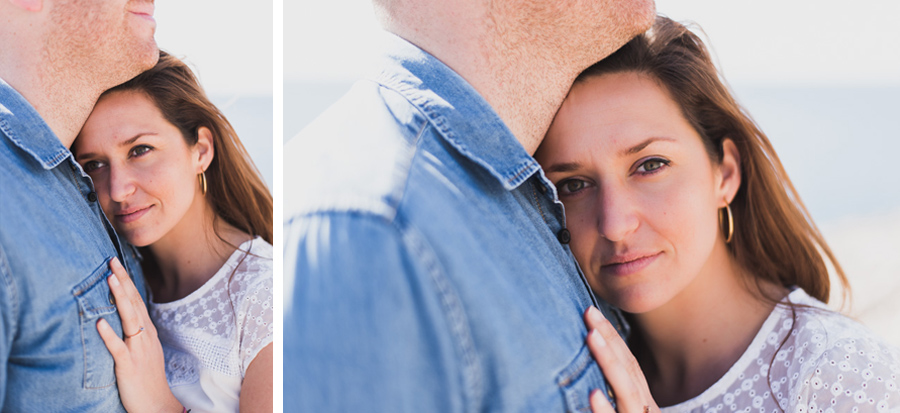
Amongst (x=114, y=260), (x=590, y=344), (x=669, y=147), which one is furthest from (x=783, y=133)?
(x=114, y=260)

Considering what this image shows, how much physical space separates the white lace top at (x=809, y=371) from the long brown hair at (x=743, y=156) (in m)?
0.17

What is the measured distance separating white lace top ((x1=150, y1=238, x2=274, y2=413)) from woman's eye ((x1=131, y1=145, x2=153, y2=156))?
1.45 ft

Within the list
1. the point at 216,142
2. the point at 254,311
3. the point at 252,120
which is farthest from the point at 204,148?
the point at 254,311

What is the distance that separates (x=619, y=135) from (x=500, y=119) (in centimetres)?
42

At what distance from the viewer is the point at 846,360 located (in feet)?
4.89

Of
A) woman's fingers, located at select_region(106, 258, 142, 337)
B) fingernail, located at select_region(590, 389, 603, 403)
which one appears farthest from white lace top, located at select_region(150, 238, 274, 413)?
fingernail, located at select_region(590, 389, 603, 403)

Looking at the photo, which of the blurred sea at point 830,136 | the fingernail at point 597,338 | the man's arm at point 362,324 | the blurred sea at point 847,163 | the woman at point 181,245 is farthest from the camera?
the blurred sea at point 830,136

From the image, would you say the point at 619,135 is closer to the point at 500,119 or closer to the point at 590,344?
the point at 500,119

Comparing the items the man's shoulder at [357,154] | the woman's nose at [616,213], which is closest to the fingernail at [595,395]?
the woman's nose at [616,213]

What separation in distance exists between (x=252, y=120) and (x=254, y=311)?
589 mm

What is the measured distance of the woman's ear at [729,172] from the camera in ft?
5.87

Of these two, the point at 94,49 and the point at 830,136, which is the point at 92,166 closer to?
the point at 94,49

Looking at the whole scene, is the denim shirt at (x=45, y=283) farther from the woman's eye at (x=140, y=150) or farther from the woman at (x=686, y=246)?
the woman at (x=686, y=246)

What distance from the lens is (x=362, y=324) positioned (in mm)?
1000
